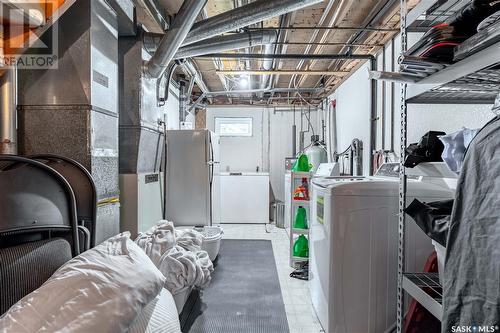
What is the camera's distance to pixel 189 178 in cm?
352

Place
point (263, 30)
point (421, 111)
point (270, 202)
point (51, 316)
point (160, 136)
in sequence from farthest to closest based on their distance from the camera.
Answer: point (270, 202), point (160, 136), point (263, 30), point (421, 111), point (51, 316)

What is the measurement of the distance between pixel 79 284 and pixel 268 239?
360 cm

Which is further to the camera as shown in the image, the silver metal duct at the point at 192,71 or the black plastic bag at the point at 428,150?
the silver metal duct at the point at 192,71

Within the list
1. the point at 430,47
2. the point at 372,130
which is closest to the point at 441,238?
the point at 430,47

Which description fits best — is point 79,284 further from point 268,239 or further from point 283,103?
point 283,103

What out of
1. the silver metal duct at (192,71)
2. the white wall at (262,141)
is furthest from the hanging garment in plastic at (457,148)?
the white wall at (262,141)

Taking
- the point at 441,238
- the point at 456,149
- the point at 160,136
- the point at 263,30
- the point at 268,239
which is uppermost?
the point at 263,30

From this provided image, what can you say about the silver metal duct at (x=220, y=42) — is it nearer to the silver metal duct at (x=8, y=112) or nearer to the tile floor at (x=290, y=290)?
the silver metal duct at (x=8, y=112)

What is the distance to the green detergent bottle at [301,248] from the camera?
316 cm

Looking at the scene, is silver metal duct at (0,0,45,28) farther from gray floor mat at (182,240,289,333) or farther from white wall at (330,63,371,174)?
white wall at (330,63,371,174)

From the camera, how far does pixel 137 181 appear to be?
242 centimetres

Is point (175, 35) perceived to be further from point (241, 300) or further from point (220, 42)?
point (241, 300)

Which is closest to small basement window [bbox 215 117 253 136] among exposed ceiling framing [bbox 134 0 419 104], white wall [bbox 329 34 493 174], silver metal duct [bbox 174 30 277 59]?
exposed ceiling framing [bbox 134 0 419 104]

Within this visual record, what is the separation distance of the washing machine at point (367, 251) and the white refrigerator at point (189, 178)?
208cm
